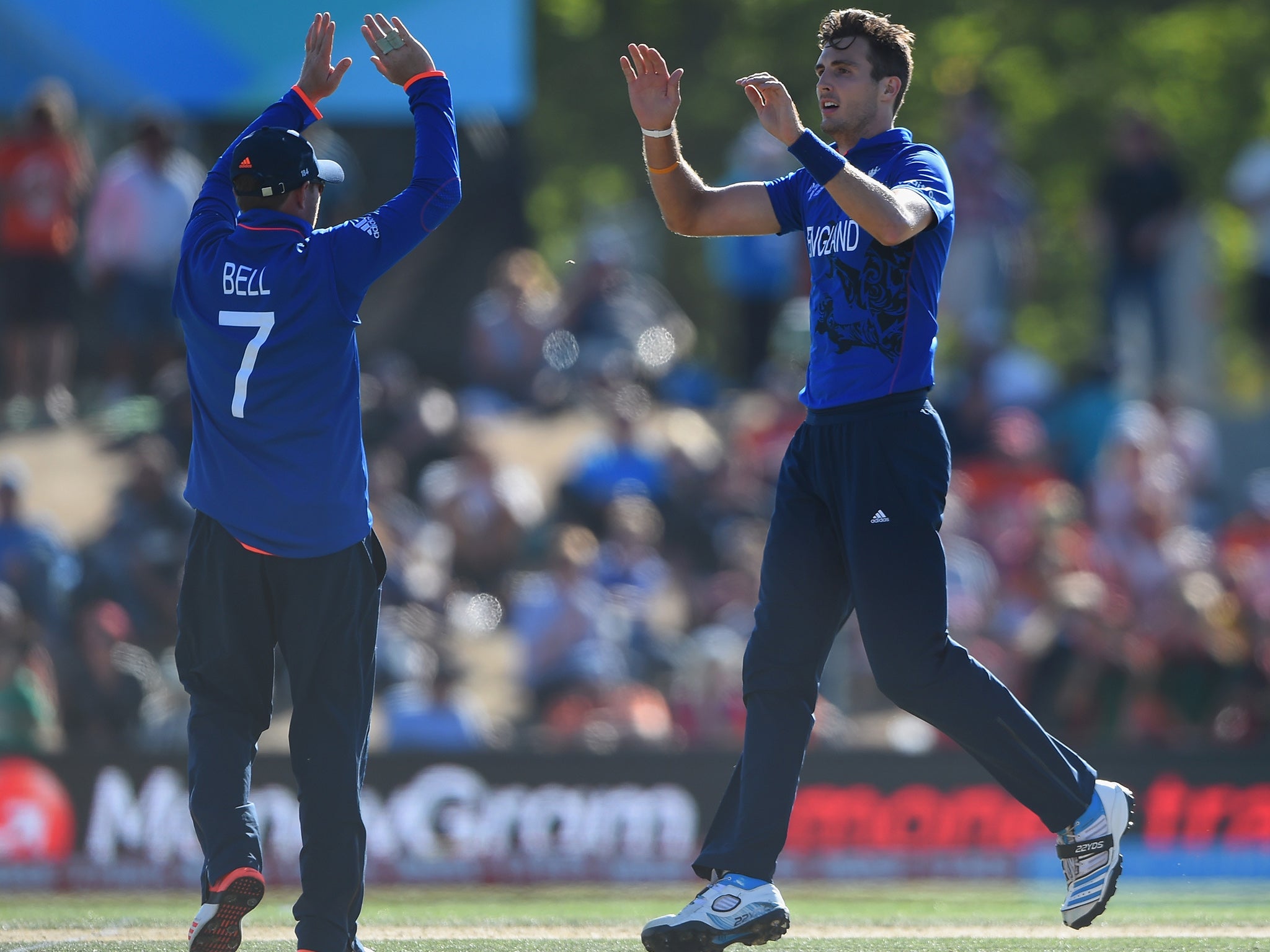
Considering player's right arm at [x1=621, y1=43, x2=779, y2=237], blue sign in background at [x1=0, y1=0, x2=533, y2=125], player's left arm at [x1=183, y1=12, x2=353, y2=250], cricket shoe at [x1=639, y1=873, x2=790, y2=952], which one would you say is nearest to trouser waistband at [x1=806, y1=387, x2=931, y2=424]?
player's right arm at [x1=621, y1=43, x2=779, y2=237]

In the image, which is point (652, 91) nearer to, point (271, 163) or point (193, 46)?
point (271, 163)

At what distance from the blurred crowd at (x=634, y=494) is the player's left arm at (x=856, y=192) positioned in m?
5.31

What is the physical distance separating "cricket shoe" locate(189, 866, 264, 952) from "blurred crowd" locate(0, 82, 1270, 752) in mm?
4623

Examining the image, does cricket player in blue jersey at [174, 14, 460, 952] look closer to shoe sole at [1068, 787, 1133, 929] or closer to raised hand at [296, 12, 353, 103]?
raised hand at [296, 12, 353, 103]

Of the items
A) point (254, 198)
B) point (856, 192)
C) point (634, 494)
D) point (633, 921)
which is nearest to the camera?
point (856, 192)

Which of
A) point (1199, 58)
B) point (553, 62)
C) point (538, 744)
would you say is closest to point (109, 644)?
point (538, 744)

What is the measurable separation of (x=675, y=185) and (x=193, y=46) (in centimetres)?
848

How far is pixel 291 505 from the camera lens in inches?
179

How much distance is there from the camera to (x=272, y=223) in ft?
15.2

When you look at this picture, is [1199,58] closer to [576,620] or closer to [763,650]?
[576,620]

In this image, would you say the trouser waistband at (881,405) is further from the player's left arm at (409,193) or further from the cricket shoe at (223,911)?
Result: the cricket shoe at (223,911)

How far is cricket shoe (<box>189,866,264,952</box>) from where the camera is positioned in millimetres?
4465

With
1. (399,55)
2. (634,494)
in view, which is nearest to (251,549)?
(399,55)

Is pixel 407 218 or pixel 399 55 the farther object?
pixel 399 55
